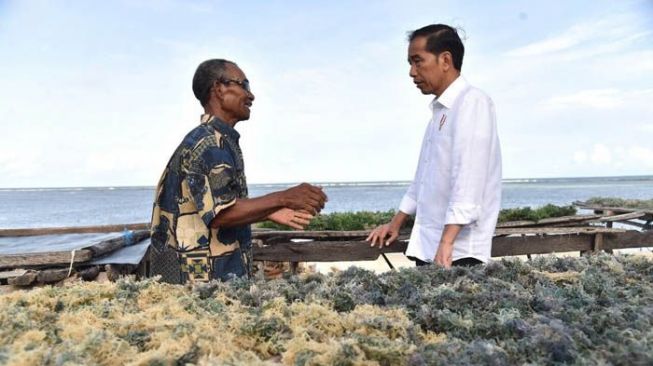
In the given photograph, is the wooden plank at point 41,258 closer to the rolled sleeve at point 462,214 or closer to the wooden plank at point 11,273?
the wooden plank at point 11,273

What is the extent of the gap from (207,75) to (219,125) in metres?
0.29

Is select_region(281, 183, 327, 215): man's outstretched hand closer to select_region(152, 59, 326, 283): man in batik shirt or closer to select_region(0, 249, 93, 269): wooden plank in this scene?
select_region(152, 59, 326, 283): man in batik shirt

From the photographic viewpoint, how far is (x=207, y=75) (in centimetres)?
308

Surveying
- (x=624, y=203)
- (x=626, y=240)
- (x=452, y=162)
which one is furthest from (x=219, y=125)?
(x=624, y=203)

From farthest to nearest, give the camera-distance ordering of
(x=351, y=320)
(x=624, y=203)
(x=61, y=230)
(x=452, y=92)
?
(x=624, y=203) < (x=61, y=230) < (x=452, y=92) < (x=351, y=320)

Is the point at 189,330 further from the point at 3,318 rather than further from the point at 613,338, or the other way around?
the point at 613,338

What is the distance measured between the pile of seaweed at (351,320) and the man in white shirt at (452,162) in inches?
28.8

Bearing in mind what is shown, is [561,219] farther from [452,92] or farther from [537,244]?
[452,92]

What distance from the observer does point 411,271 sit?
221 centimetres

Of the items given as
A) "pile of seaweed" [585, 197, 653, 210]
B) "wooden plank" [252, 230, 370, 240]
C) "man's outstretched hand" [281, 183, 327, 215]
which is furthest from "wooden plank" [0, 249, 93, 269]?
"pile of seaweed" [585, 197, 653, 210]

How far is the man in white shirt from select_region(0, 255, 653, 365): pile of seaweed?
28.8 inches

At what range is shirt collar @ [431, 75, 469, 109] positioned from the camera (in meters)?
3.16

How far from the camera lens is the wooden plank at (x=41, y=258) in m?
6.05

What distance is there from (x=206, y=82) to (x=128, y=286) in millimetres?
1448
